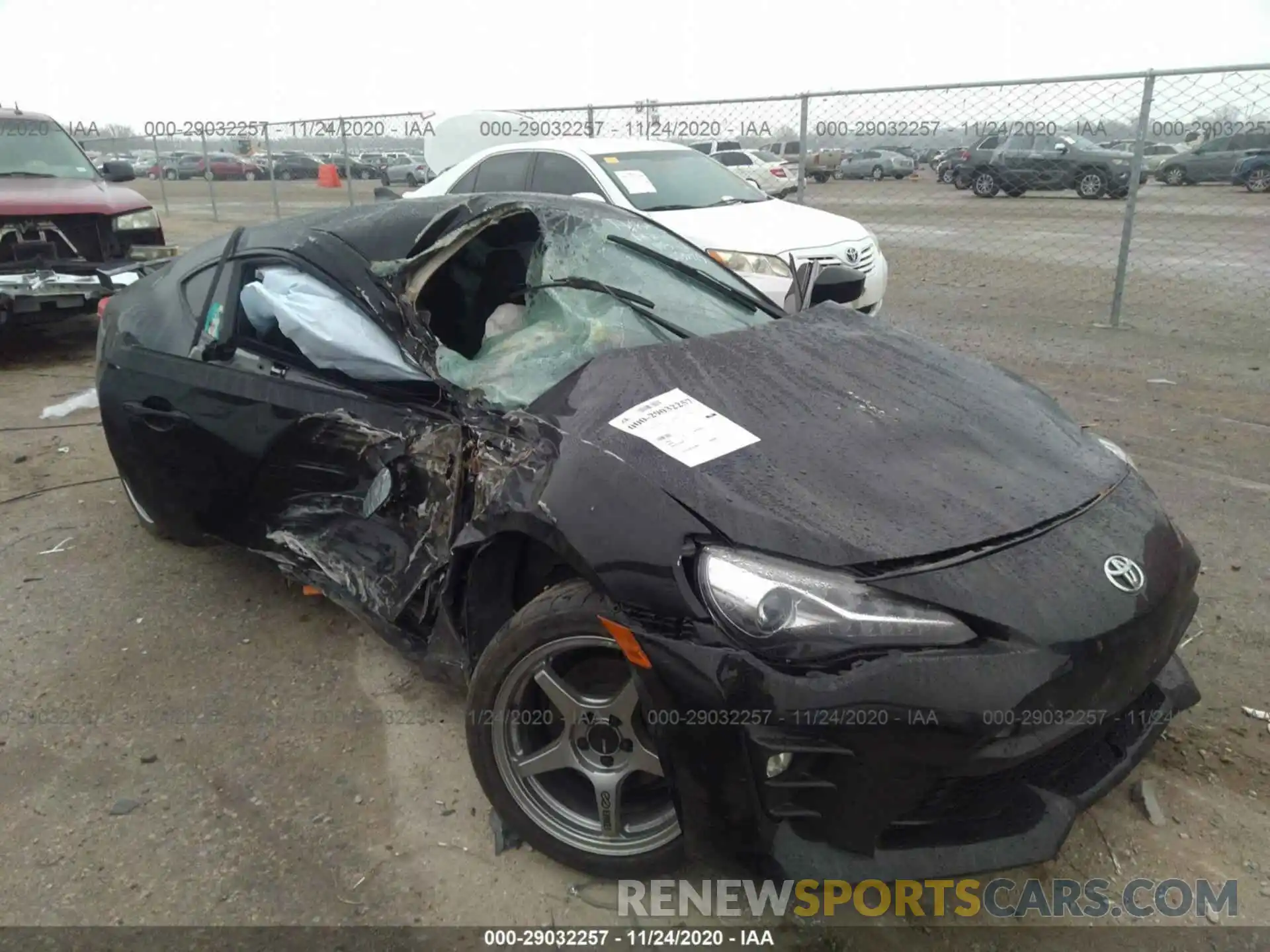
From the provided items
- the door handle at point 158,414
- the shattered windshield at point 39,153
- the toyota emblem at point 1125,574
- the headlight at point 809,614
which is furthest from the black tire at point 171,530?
the shattered windshield at point 39,153

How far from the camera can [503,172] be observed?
7.96 metres

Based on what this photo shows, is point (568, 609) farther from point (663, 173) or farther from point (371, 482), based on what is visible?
point (663, 173)

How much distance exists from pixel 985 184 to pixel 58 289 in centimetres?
1508

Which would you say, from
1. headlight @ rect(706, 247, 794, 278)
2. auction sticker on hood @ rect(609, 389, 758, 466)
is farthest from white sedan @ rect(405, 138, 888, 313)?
auction sticker on hood @ rect(609, 389, 758, 466)

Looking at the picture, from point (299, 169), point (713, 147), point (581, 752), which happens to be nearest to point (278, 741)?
point (581, 752)

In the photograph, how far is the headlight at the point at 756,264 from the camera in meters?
6.60

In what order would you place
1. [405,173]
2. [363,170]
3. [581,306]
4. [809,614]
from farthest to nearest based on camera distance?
[405,173]
[363,170]
[581,306]
[809,614]

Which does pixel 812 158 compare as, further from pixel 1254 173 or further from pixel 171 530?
pixel 1254 173

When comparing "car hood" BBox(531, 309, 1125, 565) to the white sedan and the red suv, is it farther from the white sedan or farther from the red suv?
the red suv

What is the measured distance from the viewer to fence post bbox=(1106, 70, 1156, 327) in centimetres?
727

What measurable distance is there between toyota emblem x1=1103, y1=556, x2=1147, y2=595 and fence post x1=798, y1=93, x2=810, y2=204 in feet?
27.8

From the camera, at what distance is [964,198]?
51.4ft

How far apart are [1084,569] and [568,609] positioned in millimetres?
1128

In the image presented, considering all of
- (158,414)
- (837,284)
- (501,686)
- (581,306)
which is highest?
(581,306)
